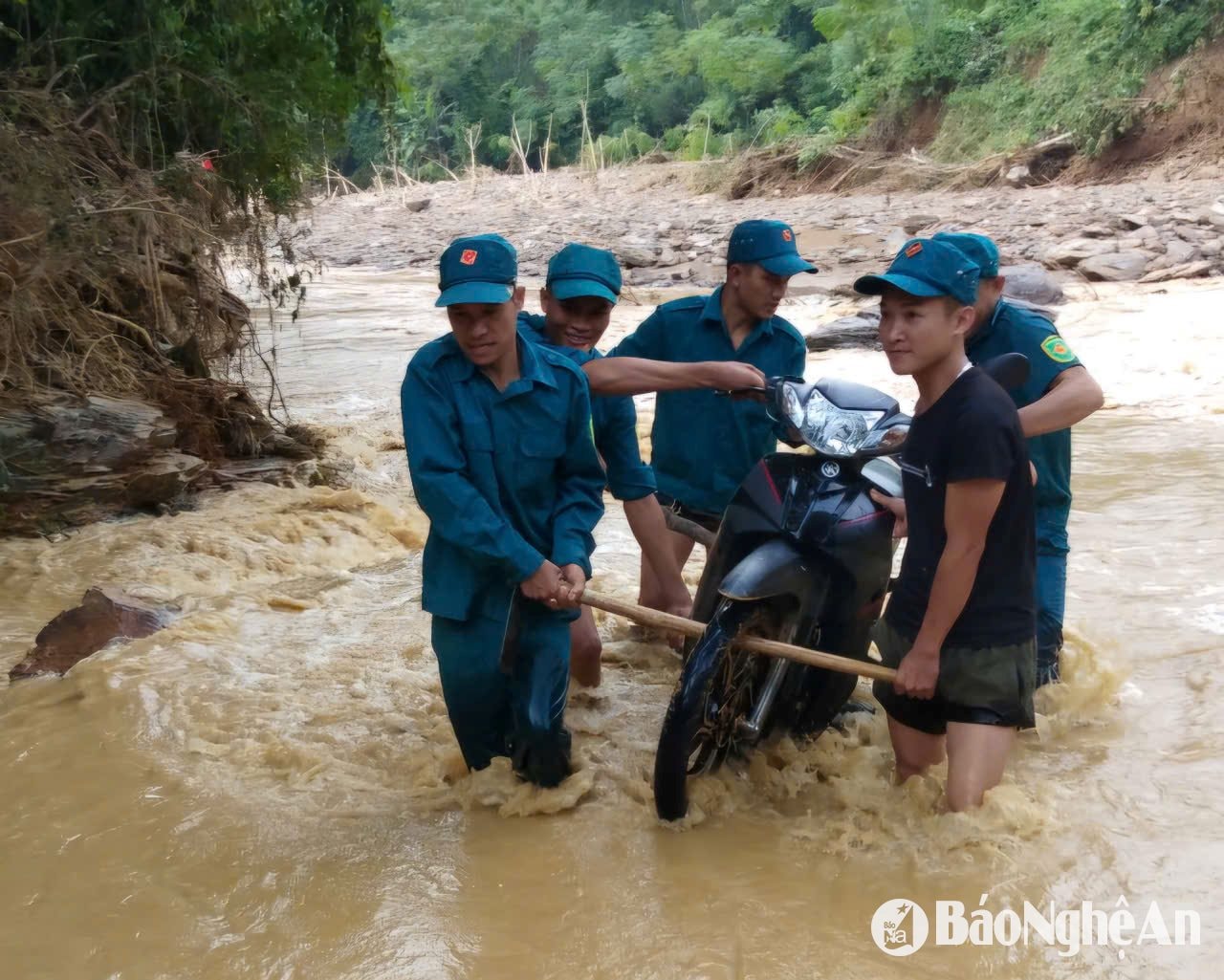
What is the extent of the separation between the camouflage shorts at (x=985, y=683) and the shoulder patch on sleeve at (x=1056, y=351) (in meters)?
0.94

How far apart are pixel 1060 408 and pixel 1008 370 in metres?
0.40

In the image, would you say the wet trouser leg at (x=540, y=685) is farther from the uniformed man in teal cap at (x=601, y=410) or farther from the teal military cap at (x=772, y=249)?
the teal military cap at (x=772, y=249)

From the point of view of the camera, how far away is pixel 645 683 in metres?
4.71

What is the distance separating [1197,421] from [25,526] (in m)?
7.25

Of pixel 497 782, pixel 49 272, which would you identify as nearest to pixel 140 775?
pixel 497 782

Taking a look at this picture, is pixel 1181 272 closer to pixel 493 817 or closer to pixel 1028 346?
pixel 1028 346

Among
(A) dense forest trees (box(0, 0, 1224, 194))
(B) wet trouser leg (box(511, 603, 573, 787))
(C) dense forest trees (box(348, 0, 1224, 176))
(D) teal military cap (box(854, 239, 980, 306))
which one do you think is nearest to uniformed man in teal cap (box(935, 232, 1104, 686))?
(D) teal military cap (box(854, 239, 980, 306))

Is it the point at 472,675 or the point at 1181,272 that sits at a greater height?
the point at 472,675

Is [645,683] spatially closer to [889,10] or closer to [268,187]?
[268,187]

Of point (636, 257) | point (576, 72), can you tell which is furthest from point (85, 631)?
point (576, 72)

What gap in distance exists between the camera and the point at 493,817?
3.60 m

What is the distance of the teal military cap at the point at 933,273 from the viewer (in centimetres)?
290

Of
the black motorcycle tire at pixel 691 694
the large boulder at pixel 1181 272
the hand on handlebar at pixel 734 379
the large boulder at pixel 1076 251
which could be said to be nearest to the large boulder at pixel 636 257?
the large boulder at pixel 1076 251

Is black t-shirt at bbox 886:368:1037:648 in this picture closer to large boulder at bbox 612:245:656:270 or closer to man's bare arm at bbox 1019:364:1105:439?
man's bare arm at bbox 1019:364:1105:439
